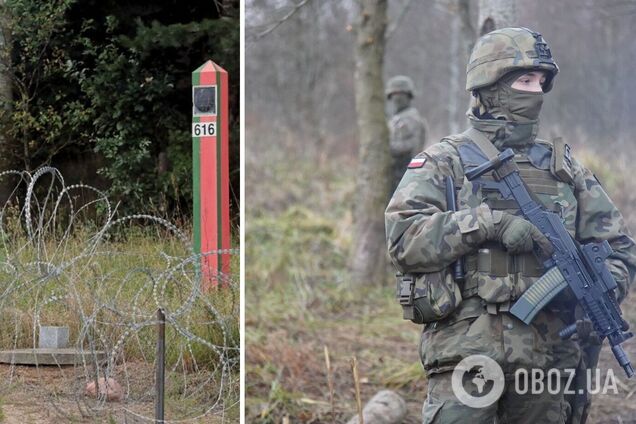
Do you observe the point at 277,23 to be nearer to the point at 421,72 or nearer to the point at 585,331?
the point at 585,331

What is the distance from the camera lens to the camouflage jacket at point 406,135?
957cm

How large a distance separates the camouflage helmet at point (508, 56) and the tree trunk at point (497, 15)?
1690mm

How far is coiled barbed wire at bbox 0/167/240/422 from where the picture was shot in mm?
Result: 4695

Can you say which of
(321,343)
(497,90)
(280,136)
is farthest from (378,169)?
(280,136)

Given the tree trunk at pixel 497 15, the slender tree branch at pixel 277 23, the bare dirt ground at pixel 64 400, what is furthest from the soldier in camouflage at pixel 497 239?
the slender tree branch at pixel 277 23

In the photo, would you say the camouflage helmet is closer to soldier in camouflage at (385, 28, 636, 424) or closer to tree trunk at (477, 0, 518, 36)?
soldier in camouflage at (385, 28, 636, 424)

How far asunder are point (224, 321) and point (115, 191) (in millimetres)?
817

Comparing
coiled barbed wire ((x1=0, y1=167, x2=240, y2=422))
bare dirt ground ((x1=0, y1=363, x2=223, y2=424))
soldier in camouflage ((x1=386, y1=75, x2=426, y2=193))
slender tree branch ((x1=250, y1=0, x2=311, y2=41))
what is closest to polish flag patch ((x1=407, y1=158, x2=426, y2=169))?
coiled barbed wire ((x1=0, y1=167, x2=240, y2=422))

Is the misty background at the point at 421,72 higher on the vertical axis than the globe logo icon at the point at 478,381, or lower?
higher

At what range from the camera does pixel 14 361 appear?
4867 mm

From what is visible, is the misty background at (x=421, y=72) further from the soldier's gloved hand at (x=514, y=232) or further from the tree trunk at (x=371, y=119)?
the soldier's gloved hand at (x=514, y=232)

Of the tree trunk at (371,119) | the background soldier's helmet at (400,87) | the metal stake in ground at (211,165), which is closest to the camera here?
the metal stake in ground at (211,165)

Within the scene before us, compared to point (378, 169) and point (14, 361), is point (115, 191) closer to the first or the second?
point (14, 361)

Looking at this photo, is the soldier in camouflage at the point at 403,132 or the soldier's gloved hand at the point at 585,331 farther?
the soldier in camouflage at the point at 403,132
